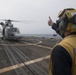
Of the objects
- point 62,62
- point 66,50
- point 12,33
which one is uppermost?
point 66,50

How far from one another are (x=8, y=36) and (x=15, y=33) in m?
1.61

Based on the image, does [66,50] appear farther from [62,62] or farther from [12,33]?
[12,33]

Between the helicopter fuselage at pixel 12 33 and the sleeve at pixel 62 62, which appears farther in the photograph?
the helicopter fuselage at pixel 12 33

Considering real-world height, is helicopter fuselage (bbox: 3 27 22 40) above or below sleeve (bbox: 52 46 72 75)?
below

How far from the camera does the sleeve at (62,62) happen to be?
2.08 metres

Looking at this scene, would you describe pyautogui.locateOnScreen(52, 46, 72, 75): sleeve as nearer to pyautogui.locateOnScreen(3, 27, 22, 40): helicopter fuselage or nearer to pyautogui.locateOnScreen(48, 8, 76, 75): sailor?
pyautogui.locateOnScreen(48, 8, 76, 75): sailor

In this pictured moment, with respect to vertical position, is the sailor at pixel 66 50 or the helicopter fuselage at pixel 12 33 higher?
the sailor at pixel 66 50

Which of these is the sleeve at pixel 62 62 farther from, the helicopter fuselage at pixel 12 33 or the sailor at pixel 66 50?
the helicopter fuselage at pixel 12 33

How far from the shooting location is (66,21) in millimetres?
2336

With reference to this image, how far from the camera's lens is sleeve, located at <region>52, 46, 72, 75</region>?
2.08m

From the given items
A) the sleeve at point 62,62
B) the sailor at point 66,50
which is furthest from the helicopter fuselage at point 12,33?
the sleeve at point 62,62

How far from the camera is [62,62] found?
2.08 meters

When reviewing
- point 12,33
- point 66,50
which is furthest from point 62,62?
point 12,33

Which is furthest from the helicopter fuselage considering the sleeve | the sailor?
the sleeve
